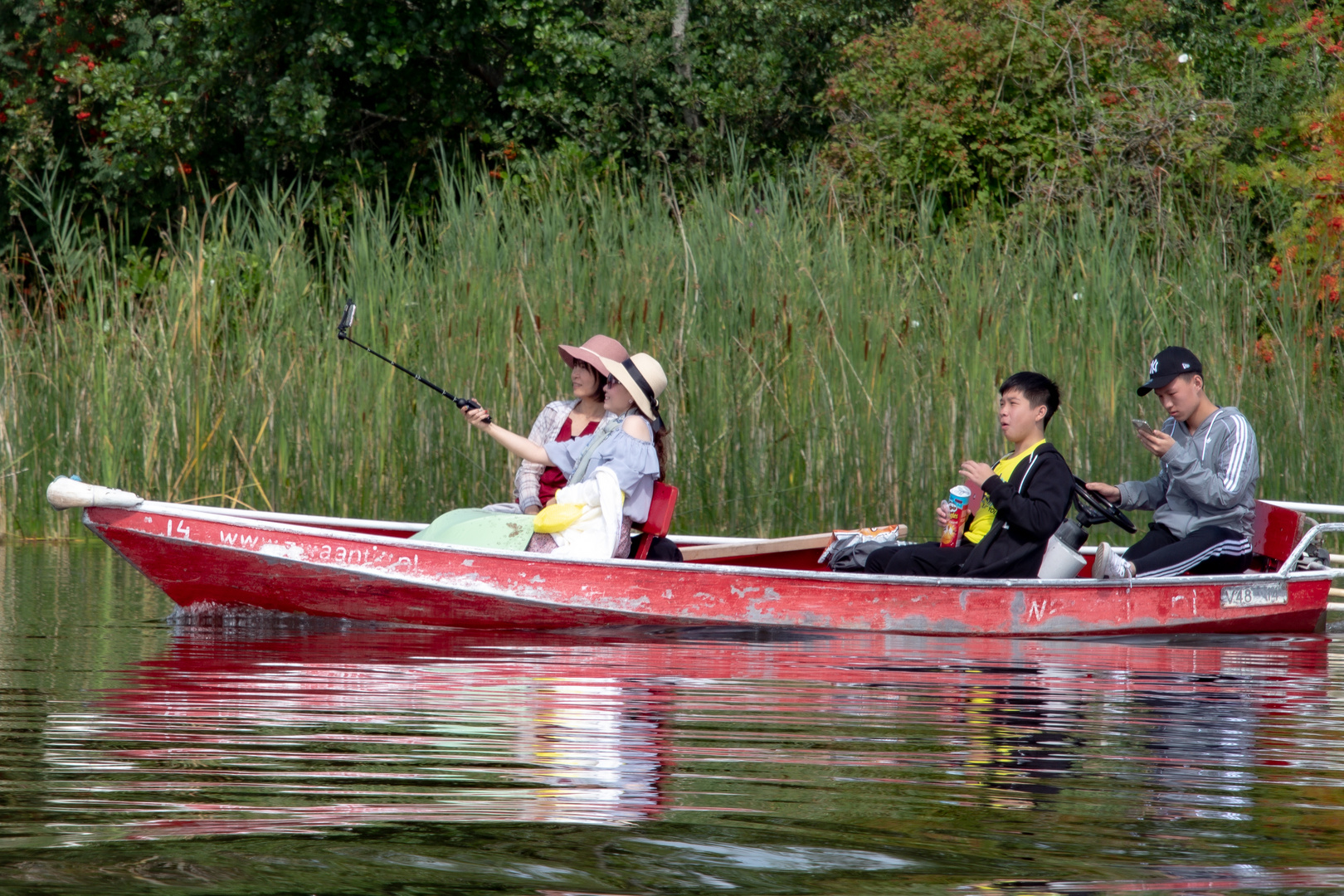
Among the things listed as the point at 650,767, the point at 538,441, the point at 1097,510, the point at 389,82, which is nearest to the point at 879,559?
the point at 1097,510

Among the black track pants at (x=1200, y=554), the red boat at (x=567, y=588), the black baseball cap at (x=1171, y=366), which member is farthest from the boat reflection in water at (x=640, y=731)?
the black baseball cap at (x=1171, y=366)

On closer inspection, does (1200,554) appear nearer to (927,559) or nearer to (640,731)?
(927,559)

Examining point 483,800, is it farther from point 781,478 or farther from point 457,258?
point 457,258

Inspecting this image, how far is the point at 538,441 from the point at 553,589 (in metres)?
0.78

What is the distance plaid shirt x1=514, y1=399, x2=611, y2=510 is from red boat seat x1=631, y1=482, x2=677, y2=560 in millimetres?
505

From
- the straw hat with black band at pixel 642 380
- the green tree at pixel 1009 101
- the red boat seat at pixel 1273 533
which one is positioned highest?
the green tree at pixel 1009 101

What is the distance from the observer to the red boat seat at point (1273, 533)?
750 cm

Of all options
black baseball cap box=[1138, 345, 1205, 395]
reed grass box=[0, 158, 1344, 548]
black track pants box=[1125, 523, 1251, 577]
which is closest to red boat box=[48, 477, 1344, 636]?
black track pants box=[1125, 523, 1251, 577]

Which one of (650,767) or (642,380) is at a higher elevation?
(642,380)

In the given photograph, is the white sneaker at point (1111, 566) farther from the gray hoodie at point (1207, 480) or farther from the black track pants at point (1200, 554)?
the gray hoodie at point (1207, 480)

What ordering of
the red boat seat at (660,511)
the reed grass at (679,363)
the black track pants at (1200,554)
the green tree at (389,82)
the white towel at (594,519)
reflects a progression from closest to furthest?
the white towel at (594,519) → the red boat seat at (660,511) → the black track pants at (1200,554) → the reed grass at (679,363) → the green tree at (389,82)

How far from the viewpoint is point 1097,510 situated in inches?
287

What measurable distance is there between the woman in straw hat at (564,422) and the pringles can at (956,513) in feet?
4.75

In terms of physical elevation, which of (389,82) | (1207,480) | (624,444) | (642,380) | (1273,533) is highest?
(389,82)
